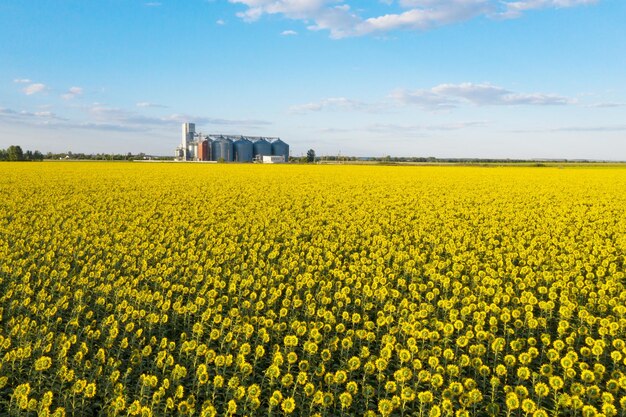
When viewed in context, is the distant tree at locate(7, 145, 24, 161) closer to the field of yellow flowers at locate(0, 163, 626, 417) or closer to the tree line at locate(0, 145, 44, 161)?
the tree line at locate(0, 145, 44, 161)

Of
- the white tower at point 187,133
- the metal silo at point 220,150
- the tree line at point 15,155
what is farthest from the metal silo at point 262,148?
the tree line at point 15,155

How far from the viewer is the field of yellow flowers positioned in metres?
6.10

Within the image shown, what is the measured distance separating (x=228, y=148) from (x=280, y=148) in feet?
55.2

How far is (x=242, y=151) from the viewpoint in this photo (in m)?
142

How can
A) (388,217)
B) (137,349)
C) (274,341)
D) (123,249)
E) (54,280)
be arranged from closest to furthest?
(137,349) < (274,341) < (54,280) < (123,249) < (388,217)

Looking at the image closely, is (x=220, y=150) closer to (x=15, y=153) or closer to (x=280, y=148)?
(x=280, y=148)

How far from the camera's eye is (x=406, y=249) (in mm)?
14359

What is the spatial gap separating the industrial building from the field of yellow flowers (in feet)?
360

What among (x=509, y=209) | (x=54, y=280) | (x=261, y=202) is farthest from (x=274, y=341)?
(x=509, y=209)

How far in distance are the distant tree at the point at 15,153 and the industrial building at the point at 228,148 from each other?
150 ft

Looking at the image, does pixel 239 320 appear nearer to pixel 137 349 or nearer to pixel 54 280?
pixel 137 349

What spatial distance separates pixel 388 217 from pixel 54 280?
13351 millimetres

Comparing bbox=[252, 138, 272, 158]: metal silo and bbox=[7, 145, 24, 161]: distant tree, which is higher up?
bbox=[252, 138, 272, 158]: metal silo

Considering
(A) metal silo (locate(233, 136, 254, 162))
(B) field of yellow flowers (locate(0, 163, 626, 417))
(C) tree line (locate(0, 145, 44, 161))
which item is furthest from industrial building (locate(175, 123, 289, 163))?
(B) field of yellow flowers (locate(0, 163, 626, 417))
